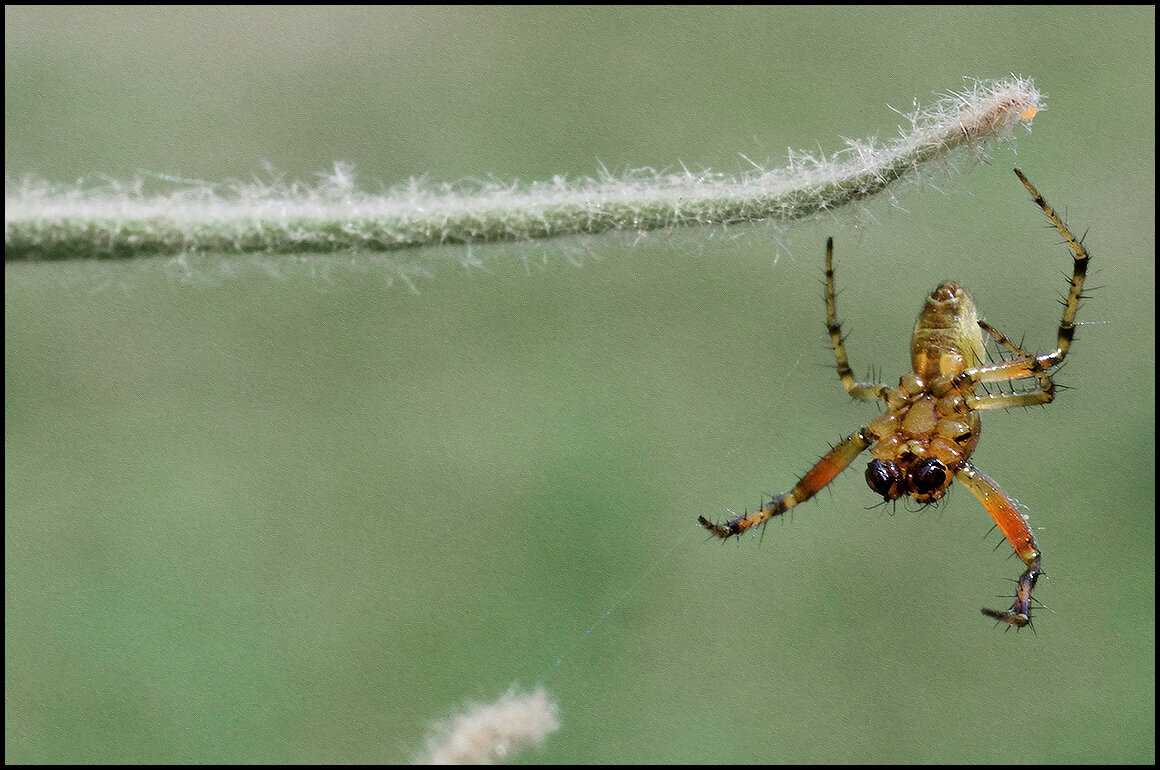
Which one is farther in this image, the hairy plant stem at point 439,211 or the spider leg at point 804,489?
the spider leg at point 804,489

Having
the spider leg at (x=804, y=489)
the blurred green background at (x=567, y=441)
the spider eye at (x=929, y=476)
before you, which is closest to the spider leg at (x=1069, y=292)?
the spider eye at (x=929, y=476)

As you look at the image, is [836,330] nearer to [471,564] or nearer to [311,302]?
[471,564]

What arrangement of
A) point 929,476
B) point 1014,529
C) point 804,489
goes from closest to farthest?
point 929,476, point 1014,529, point 804,489

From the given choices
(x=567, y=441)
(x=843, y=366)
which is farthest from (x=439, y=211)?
(x=567, y=441)

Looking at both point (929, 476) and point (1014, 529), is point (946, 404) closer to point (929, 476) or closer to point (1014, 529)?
point (929, 476)

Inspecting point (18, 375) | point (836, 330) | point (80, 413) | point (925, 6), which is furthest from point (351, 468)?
point (925, 6)

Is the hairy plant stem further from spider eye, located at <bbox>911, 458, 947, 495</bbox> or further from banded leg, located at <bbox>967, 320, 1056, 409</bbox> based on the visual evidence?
→ spider eye, located at <bbox>911, 458, 947, 495</bbox>

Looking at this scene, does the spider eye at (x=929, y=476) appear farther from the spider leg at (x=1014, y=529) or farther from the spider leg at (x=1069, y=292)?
the spider leg at (x=1069, y=292)
